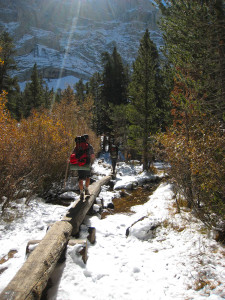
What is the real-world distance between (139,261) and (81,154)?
11.5 feet

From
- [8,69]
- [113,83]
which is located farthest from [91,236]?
[113,83]

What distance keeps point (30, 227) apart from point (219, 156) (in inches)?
192

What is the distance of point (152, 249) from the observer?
4309 millimetres

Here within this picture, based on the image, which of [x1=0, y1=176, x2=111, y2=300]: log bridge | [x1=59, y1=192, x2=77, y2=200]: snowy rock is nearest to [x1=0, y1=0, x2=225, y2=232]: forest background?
[x1=59, y1=192, x2=77, y2=200]: snowy rock

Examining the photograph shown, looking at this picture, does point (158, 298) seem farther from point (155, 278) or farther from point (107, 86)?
point (107, 86)

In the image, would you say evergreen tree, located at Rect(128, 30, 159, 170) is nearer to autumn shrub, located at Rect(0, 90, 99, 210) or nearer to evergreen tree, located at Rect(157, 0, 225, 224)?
autumn shrub, located at Rect(0, 90, 99, 210)

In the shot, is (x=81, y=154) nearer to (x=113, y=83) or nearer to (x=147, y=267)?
(x=147, y=267)

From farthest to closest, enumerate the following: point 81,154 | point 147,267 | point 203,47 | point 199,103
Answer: point 203,47
point 81,154
point 199,103
point 147,267

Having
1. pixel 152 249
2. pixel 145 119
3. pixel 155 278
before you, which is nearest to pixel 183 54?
pixel 152 249

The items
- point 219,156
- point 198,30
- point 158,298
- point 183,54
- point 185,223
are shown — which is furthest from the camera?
point 183,54

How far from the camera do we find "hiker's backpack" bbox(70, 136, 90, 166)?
622cm

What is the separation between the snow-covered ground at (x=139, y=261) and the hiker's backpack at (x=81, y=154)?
1.89 metres

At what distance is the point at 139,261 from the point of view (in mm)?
3883

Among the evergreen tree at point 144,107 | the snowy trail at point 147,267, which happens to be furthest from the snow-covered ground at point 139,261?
the evergreen tree at point 144,107
